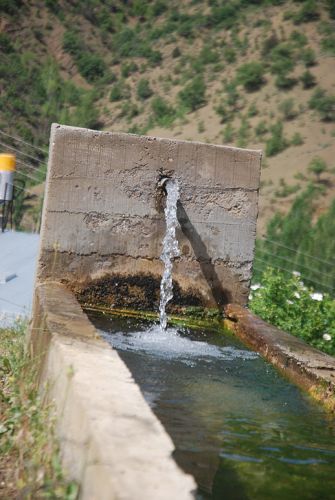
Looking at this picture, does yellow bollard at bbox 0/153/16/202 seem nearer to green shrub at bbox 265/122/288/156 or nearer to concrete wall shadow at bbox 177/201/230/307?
concrete wall shadow at bbox 177/201/230/307

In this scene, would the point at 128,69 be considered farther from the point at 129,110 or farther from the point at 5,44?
the point at 5,44

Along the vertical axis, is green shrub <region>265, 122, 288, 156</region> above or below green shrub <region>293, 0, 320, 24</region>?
below

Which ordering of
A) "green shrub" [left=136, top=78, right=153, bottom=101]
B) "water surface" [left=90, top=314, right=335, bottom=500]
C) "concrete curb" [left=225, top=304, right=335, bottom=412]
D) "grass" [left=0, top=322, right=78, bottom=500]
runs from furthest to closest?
"green shrub" [left=136, top=78, right=153, bottom=101]
"concrete curb" [left=225, top=304, right=335, bottom=412]
"water surface" [left=90, top=314, right=335, bottom=500]
"grass" [left=0, top=322, right=78, bottom=500]

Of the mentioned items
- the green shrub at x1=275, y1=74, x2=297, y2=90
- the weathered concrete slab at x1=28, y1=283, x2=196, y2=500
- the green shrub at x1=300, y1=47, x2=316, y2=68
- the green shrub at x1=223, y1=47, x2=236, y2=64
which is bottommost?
the weathered concrete slab at x1=28, y1=283, x2=196, y2=500

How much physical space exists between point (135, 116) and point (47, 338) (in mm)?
49559

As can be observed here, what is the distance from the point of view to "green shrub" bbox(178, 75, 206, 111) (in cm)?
4949

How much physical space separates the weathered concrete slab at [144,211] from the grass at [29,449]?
6.93 feet

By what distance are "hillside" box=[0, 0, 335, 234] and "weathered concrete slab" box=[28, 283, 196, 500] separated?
107 feet

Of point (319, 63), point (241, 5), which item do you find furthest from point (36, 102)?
point (319, 63)

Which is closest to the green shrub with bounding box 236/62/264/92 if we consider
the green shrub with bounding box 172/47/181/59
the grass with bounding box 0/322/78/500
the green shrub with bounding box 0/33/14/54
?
the green shrub with bounding box 172/47/181/59

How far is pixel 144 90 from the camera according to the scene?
175 feet

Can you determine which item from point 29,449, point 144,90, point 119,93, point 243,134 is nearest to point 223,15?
point 144,90

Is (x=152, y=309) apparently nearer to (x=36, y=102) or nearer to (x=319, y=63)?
(x=319, y=63)

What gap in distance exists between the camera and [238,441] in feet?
10.3
